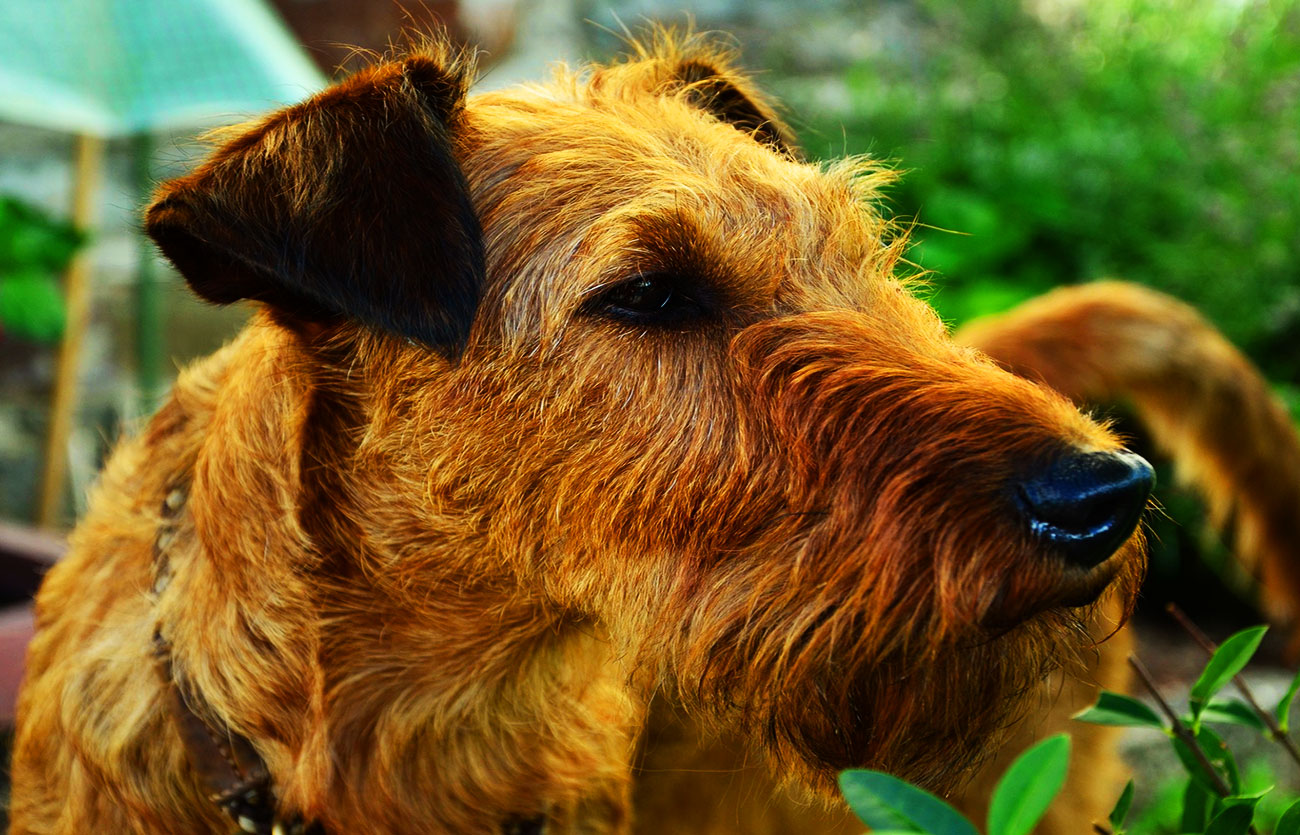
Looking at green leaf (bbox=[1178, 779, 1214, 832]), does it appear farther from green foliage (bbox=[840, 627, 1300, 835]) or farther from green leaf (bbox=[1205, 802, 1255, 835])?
green leaf (bbox=[1205, 802, 1255, 835])

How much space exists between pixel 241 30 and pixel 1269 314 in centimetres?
500

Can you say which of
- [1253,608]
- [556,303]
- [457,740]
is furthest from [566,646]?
→ [1253,608]

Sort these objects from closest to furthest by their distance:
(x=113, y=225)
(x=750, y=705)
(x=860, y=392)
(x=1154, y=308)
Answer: (x=860, y=392) → (x=750, y=705) → (x=1154, y=308) → (x=113, y=225)

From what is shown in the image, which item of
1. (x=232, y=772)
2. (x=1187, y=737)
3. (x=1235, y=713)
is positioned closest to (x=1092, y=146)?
(x=1235, y=713)

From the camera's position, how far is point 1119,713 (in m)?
1.71

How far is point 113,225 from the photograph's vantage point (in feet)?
20.8

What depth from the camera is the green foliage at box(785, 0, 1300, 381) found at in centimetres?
594

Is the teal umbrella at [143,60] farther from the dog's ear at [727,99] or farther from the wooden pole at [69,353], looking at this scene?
the dog's ear at [727,99]

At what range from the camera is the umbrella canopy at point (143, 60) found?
4.48 m

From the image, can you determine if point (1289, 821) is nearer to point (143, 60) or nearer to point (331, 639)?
point (331, 639)

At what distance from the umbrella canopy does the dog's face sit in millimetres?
2719

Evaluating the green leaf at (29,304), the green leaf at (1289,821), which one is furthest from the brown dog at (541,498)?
the green leaf at (29,304)

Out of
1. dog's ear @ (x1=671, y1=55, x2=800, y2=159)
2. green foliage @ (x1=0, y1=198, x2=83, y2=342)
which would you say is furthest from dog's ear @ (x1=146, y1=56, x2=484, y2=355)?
green foliage @ (x1=0, y1=198, x2=83, y2=342)

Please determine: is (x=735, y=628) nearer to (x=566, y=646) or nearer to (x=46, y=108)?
(x=566, y=646)
